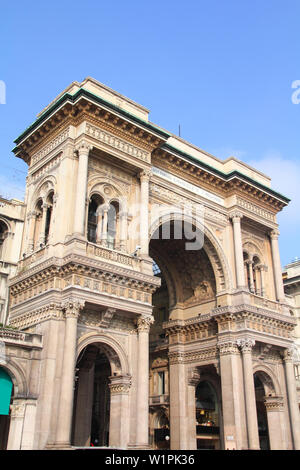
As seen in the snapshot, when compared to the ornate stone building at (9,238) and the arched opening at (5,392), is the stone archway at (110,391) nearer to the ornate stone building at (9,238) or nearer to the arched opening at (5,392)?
the arched opening at (5,392)

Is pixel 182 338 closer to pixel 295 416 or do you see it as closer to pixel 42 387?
pixel 295 416

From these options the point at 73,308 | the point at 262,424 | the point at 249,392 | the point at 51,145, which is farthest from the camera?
the point at 262,424

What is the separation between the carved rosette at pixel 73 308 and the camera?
23641 millimetres

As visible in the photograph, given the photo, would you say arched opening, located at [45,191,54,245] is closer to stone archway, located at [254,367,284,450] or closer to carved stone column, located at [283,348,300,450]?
stone archway, located at [254,367,284,450]

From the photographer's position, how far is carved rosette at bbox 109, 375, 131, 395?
83.4ft

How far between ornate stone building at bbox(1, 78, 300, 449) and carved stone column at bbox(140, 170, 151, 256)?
75mm

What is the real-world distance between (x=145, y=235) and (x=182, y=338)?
11.3 meters

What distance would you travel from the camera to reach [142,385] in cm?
2516

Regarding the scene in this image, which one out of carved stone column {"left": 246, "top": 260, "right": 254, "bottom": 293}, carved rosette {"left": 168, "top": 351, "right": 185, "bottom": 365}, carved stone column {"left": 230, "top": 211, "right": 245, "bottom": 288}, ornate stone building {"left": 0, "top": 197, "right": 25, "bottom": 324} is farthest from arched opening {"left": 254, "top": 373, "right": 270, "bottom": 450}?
ornate stone building {"left": 0, "top": 197, "right": 25, "bottom": 324}

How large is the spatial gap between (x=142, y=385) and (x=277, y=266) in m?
16.7

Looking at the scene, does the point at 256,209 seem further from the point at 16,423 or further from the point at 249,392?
the point at 16,423

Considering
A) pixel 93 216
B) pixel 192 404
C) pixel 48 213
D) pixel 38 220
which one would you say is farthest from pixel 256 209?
pixel 38 220

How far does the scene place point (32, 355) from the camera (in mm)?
23641
